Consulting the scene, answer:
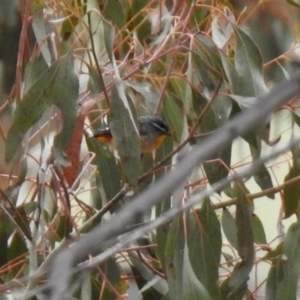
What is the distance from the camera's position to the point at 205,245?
44.6 inches

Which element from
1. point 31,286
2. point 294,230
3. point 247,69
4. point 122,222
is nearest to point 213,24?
point 247,69

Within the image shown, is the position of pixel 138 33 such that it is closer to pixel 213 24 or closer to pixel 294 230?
pixel 213 24

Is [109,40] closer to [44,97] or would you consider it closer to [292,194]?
[44,97]

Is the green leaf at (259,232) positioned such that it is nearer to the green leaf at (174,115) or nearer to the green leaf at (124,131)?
the green leaf at (174,115)

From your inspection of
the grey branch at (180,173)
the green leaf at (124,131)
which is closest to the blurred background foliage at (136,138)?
the green leaf at (124,131)

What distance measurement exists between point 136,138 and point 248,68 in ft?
0.84

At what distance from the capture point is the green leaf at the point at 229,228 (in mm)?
1271

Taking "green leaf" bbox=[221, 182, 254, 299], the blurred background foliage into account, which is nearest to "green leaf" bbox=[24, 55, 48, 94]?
the blurred background foliage

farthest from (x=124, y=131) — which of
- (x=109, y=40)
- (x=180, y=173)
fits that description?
(x=180, y=173)

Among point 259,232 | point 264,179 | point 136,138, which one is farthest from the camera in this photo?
point 259,232

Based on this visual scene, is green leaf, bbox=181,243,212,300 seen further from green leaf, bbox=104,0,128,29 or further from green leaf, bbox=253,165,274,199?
green leaf, bbox=104,0,128,29

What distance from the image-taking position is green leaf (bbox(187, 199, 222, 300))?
1129mm

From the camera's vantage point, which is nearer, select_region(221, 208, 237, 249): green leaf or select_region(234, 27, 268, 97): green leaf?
select_region(234, 27, 268, 97): green leaf

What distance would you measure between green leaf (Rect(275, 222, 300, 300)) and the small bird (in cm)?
27
